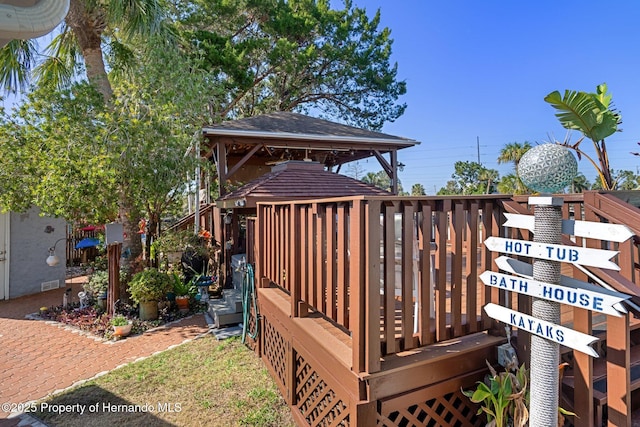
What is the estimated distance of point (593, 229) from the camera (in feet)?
4.86

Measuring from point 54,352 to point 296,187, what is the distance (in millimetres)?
4848

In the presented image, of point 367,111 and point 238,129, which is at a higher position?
point 367,111

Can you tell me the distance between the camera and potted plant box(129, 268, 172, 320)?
6.29 metres

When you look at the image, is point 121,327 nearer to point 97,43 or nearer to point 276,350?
Result: point 276,350

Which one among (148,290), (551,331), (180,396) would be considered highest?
(551,331)

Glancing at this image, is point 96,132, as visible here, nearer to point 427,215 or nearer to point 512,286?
point 427,215

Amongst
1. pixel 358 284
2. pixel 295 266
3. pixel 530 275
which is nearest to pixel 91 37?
pixel 295 266

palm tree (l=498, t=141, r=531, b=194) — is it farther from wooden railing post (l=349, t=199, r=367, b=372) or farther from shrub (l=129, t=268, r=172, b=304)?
wooden railing post (l=349, t=199, r=367, b=372)

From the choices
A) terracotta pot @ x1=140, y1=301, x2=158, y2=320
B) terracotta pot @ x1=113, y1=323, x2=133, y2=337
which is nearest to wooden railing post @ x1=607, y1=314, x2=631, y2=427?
terracotta pot @ x1=113, y1=323, x2=133, y2=337

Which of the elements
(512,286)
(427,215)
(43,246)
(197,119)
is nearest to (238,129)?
(197,119)

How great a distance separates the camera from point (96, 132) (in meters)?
6.29

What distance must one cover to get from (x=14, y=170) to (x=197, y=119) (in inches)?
149

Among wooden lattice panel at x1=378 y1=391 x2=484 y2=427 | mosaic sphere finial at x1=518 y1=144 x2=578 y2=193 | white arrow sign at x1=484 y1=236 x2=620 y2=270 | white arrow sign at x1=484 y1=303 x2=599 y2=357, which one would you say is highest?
mosaic sphere finial at x1=518 y1=144 x2=578 y2=193

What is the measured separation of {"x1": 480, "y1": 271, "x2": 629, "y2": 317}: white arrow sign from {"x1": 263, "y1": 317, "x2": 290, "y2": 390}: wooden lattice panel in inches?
91.8
